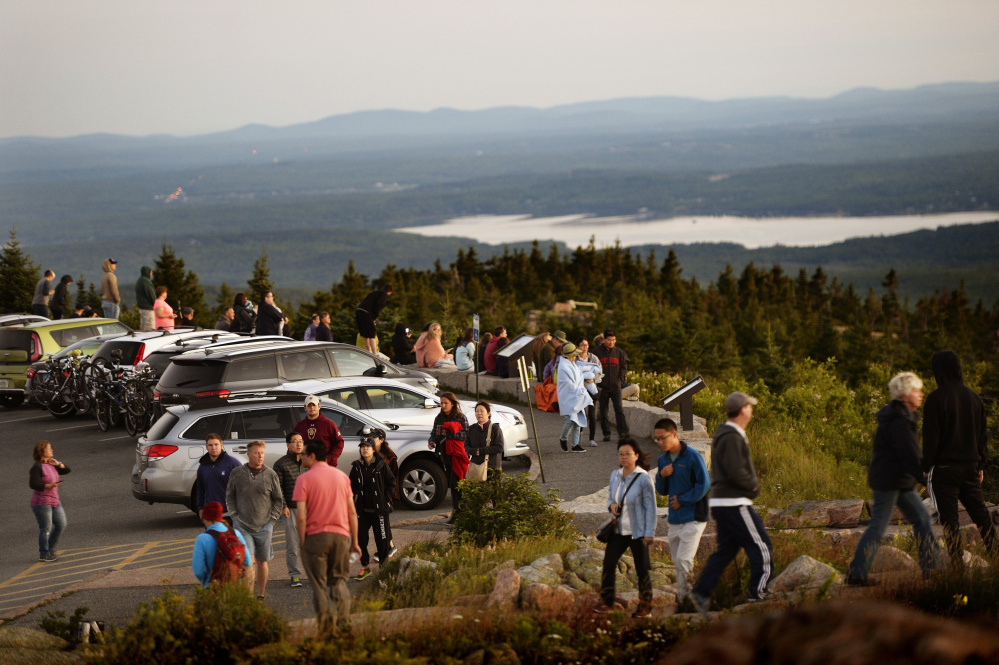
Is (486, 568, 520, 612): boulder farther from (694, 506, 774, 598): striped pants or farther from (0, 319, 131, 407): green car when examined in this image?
(0, 319, 131, 407): green car

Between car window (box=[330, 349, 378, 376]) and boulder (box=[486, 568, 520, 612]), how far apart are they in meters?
9.87

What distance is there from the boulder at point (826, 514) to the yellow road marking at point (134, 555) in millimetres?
7185

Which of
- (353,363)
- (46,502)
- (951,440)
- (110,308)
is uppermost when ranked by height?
(110,308)

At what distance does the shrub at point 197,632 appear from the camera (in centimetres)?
661

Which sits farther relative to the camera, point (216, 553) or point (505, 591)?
point (216, 553)

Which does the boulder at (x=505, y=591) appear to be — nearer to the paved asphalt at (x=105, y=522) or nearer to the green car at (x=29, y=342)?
the paved asphalt at (x=105, y=522)

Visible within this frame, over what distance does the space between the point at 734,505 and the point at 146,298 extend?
19.8 m

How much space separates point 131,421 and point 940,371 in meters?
14.8

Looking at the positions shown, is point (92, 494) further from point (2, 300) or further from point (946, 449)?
point (2, 300)

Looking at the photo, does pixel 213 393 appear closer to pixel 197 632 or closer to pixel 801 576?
pixel 197 632

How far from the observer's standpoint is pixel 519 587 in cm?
781

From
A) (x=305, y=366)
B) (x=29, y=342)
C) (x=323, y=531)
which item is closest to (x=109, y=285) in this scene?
(x=29, y=342)

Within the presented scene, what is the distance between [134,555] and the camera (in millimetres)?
11477

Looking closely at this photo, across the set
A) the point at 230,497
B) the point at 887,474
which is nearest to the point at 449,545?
the point at 230,497
